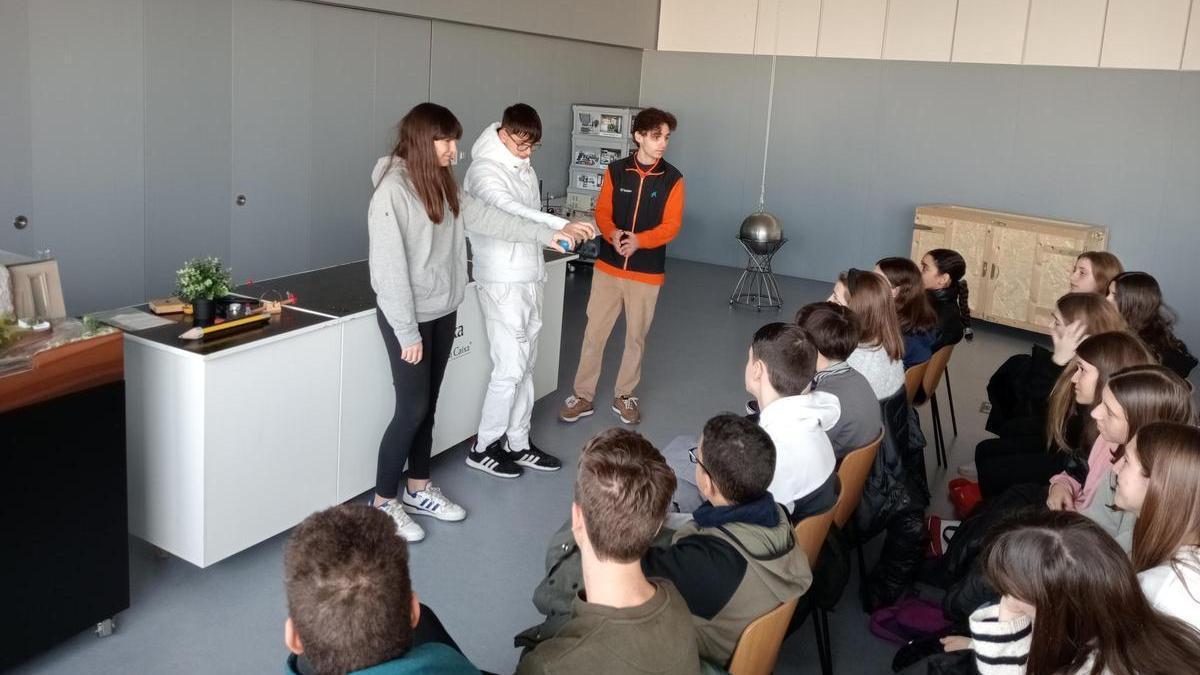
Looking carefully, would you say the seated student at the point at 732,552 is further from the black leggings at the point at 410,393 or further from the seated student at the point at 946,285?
the seated student at the point at 946,285

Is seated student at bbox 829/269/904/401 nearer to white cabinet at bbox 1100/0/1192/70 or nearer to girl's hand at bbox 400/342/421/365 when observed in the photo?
girl's hand at bbox 400/342/421/365

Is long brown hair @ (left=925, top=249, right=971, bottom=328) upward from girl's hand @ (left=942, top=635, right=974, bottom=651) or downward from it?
upward

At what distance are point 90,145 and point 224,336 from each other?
2.38m

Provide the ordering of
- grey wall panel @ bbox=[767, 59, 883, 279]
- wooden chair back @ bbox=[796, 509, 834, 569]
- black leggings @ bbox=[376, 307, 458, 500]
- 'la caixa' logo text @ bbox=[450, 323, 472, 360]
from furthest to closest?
grey wall panel @ bbox=[767, 59, 883, 279]
'la caixa' logo text @ bbox=[450, 323, 472, 360]
black leggings @ bbox=[376, 307, 458, 500]
wooden chair back @ bbox=[796, 509, 834, 569]

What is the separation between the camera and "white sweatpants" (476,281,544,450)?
4.12 m

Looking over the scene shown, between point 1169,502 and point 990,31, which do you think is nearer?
point 1169,502

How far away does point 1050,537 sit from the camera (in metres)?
1.78

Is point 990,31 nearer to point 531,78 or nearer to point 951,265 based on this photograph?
point 531,78

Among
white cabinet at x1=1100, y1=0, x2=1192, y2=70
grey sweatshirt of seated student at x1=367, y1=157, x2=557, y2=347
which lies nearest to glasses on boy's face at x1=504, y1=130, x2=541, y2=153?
grey sweatshirt of seated student at x1=367, y1=157, x2=557, y2=347

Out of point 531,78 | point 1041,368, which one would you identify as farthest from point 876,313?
point 531,78

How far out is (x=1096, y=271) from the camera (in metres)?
4.62

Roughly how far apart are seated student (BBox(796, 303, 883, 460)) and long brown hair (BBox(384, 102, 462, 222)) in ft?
4.40

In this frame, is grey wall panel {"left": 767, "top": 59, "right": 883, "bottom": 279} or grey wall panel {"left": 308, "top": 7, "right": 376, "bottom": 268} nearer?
grey wall panel {"left": 308, "top": 7, "right": 376, "bottom": 268}

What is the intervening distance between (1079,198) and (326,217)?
6.09 metres
